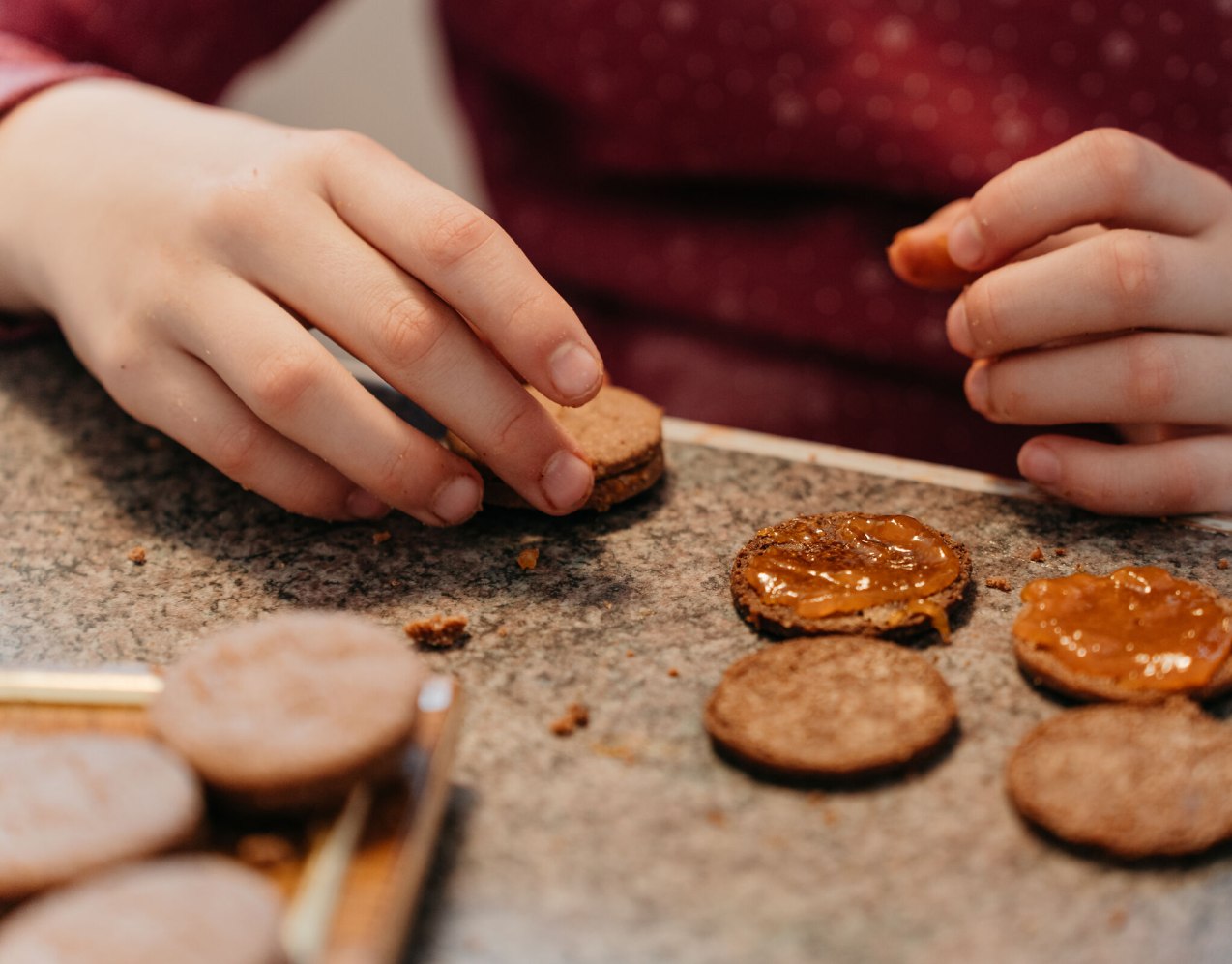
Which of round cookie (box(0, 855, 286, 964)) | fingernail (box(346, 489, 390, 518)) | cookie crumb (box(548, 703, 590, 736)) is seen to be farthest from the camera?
fingernail (box(346, 489, 390, 518))

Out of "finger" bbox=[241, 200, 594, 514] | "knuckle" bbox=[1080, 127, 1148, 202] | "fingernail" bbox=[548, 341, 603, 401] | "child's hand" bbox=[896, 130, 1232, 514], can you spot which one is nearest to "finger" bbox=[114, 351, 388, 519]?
"finger" bbox=[241, 200, 594, 514]

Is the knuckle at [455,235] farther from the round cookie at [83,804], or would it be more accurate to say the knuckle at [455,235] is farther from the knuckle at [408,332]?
the round cookie at [83,804]

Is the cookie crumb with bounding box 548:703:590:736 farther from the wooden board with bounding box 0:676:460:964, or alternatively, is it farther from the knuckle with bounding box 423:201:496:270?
the knuckle with bounding box 423:201:496:270

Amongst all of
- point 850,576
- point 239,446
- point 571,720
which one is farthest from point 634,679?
point 239,446

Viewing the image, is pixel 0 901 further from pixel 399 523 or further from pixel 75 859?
pixel 399 523

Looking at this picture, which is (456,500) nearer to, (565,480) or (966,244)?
(565,480)

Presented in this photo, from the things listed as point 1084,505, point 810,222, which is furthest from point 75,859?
point 810,222

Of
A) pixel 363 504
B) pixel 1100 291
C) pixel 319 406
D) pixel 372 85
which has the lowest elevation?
pixel 372 85
